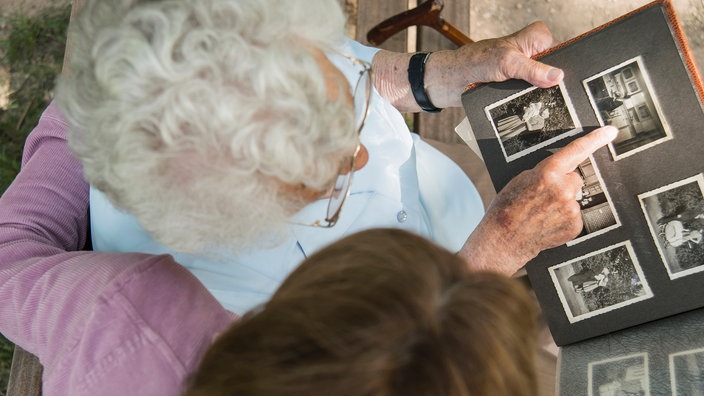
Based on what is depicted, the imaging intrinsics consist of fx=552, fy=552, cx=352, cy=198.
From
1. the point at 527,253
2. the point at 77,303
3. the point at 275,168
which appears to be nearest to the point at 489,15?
the point at 527,253

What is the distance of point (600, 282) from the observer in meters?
1.02

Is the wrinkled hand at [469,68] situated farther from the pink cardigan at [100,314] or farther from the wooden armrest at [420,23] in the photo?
the pink cardigan at [100,314]

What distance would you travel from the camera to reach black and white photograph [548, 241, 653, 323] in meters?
0.98


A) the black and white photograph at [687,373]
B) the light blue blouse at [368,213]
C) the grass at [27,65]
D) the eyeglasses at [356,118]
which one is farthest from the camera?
the grass at [27,65]

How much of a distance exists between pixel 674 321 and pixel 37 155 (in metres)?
1.18

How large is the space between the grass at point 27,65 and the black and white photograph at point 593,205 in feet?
6.03

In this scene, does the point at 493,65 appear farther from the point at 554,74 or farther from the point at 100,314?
the point at 100,314

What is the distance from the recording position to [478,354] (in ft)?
1.85

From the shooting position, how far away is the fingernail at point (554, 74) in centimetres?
99

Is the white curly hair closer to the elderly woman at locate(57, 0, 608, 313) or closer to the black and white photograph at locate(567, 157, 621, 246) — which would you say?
the elderly woman at locate(57, 0, 608, 313)

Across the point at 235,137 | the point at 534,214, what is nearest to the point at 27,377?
the point at 235,137

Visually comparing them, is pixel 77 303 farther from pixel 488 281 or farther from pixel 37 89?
pixel 37 89

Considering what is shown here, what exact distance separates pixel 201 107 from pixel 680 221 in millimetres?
789

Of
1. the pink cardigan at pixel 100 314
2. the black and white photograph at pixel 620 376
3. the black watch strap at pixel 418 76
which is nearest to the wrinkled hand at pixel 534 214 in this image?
the black and white photograph at pixel 620 376
